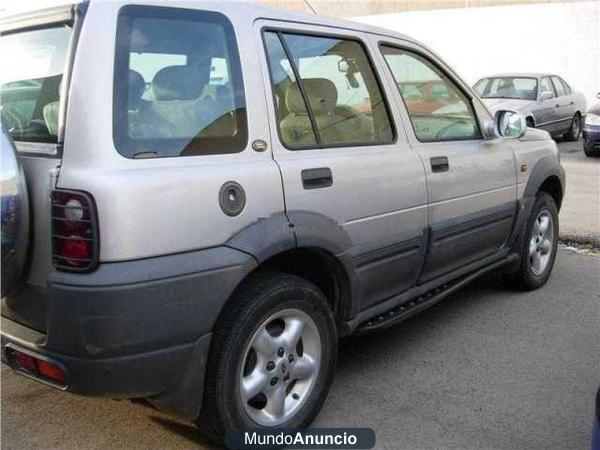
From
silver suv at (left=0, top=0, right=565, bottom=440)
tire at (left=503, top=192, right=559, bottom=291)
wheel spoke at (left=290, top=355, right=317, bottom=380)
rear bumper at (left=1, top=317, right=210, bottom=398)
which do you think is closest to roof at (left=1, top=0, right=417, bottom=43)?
silver suv at (left=0, top=0, right=565, bottom=440)

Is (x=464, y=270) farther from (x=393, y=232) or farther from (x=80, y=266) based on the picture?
(x=80, y=266)

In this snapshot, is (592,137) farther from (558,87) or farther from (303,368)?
(303,368)

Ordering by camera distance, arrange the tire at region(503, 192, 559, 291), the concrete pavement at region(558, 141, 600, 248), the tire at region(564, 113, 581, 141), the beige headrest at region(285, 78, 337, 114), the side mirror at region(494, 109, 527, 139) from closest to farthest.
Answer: the beige headrest at region(285, 78, 337, 114), the side mirror at region(494, 109, 527, 139), the tire at region(503, 192, 559, 291), the concrete pavement at region(558, 141, 600, 248), the tire at region(564, 113, 581, 141)

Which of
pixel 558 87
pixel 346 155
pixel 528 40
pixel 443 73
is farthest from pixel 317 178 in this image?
pixel 528 40

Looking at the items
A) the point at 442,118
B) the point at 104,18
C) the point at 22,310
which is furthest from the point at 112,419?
the point at 442,118

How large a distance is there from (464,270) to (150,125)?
2445 millimetres

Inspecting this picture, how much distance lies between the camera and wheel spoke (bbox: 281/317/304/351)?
281 cm

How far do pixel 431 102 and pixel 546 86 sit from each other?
35.1 ft

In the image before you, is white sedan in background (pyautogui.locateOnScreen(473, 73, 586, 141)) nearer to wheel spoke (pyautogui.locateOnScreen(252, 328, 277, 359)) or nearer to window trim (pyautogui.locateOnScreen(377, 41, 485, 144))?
window trim (pyautogui.locateOnScreen(377, 41, 485, 144))

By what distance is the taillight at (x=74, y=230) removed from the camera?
2215 millimetres

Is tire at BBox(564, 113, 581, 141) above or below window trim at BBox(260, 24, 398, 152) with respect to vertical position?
below

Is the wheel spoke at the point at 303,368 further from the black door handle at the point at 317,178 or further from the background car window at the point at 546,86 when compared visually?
the background car window at the point at 546,86

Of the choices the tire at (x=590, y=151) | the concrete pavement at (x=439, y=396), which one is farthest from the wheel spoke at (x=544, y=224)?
the tire at (x=590, y=151)

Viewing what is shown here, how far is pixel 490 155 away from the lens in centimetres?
414
